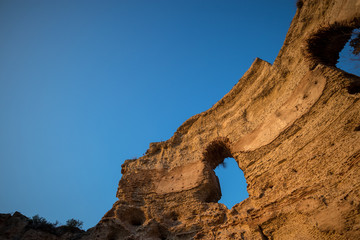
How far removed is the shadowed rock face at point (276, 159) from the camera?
579 cm

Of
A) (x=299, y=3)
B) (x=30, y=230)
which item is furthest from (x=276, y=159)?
(x=30, y=230)

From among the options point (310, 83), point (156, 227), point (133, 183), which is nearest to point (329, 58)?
point (310, 83)

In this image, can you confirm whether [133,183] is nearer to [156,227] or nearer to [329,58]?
[156,227]

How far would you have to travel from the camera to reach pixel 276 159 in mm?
7574

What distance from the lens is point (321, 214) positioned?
549 cm

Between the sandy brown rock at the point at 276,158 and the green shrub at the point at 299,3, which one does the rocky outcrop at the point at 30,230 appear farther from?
the green shrub at the point at 299,3

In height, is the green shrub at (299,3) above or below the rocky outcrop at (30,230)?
above

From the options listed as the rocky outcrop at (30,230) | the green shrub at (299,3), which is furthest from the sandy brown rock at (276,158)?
the rocky outcrop at (30,230)

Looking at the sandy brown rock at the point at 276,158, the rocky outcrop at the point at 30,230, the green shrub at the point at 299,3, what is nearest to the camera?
the sandy brown rock at the point at 276,158

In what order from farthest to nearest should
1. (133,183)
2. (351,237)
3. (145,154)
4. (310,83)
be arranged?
(145,154), (133,183), (310,83), (351,237)

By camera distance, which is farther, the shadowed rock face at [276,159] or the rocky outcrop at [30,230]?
the rocky outcrop at [30,230]

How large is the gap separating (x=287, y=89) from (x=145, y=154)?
23.7 ft

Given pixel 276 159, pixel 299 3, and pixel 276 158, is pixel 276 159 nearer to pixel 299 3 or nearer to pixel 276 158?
pixel 276 158

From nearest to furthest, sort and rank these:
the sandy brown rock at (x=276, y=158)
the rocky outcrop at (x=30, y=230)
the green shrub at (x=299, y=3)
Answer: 1. the sandy brown rock at (x=276, y=158)
2. the rocky outcrop at (x=30, y=230)
3. the green shrub at (x=299, y=3)
